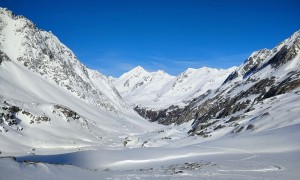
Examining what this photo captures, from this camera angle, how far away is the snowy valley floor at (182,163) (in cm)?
1636

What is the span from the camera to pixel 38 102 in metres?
114

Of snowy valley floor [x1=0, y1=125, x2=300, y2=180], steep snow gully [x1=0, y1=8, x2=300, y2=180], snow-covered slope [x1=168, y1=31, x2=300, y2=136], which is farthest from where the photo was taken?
snow-covered slope [x1=168, y1=31, x2=300, y2=136]

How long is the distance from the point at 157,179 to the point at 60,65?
6923 inches

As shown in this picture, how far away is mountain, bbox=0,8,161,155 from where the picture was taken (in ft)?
248

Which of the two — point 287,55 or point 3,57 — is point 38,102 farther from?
point 287,55

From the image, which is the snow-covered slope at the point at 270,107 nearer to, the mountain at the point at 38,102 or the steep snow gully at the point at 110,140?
the steep snow gully at the point at 110,140

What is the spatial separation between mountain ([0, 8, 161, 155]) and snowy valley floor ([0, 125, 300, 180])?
34768 millimetres

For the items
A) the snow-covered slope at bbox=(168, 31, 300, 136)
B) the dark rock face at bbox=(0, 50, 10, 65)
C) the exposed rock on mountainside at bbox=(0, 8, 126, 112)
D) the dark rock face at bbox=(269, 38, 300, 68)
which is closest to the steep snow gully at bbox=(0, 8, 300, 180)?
the dark rock face at bbox=(269, 38, 300, 68)

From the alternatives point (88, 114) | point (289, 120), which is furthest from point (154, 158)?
point (88, 114)

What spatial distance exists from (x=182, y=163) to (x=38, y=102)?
95.0 meters

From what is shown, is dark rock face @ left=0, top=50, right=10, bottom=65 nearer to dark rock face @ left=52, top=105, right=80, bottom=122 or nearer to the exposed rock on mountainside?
the exposed rock on mountainside

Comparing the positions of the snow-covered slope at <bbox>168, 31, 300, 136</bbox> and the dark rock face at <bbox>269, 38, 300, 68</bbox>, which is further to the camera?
the dark rock face at <bbox>269, 38, 300, 68</bbox>

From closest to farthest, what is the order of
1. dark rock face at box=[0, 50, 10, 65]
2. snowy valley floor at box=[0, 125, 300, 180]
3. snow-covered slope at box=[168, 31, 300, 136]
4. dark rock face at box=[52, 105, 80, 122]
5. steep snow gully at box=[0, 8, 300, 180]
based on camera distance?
snowy valley floor at box=[0, 125, 300, 180] < steep snow gully at box=[0, 8, 300, 180] < snow-covered slope at box=[168, 31, 300, 136] < dark rock face at box=[52, 105, 80, 122] < dark rock face at box=[0, 50, 10, 65]

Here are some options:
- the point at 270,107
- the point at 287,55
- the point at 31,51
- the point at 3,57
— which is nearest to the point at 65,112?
the point at 270,107
